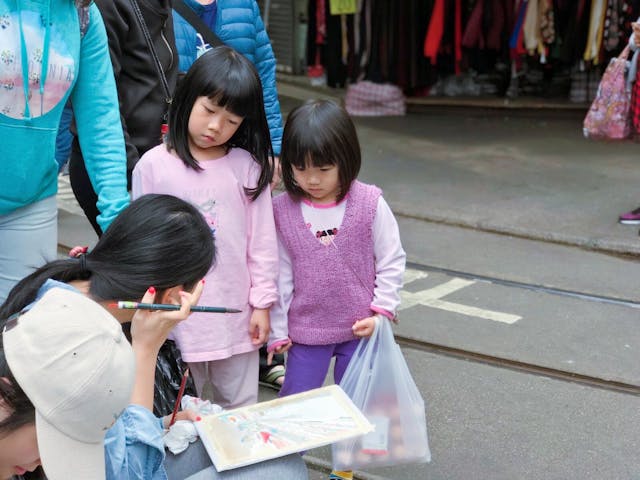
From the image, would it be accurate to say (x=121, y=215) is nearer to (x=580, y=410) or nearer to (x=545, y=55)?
(x=580, y=410)

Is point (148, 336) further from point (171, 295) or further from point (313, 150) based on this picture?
point (313, 150)

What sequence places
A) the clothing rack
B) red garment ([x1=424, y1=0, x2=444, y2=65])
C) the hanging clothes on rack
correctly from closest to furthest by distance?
the hanging clothes on rack < the clothing rack < red garment ([x1=424, y1=0, x2=444, y2=65])

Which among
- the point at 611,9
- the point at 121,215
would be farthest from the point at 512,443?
the point at 611,9

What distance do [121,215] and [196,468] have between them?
0.68 meters

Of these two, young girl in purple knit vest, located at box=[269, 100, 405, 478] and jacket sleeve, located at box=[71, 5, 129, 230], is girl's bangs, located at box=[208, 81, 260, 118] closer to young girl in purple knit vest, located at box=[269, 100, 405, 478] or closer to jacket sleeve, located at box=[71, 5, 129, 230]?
young girl in purple knit vest, located at box=[269, 100, 405, 478]

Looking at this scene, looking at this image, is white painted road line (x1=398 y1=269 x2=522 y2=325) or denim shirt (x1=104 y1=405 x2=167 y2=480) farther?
white painted road line (x1=398 y1=269 x2=522 y2=325)

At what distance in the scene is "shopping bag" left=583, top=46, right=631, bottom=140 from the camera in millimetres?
5668

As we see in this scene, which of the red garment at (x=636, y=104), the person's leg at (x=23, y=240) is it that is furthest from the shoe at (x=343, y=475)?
the red garment at (x=636, y=104)

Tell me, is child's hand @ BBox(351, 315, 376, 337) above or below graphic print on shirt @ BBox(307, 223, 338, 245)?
below

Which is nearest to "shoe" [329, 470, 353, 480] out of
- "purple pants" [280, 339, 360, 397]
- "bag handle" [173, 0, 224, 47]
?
"purple pants" [280, 339, 360, 397]

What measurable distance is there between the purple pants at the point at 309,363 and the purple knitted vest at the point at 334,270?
0.16 feet

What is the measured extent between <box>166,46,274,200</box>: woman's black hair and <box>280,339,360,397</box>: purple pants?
0.55 meters

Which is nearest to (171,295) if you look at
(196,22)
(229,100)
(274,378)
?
(229,100)

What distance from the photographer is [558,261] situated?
219 inches
